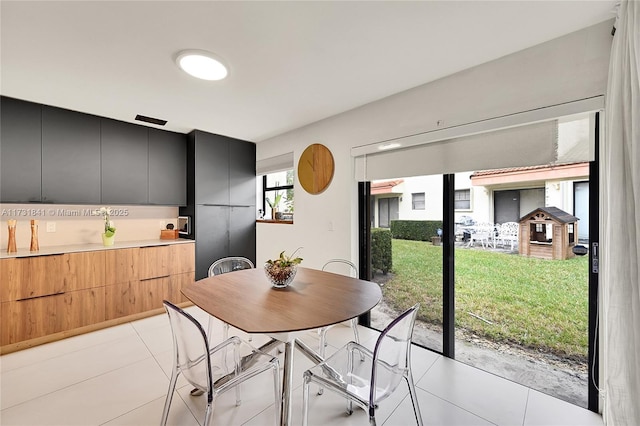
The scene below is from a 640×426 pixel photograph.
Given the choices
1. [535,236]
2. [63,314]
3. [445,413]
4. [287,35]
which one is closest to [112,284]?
[63,314]

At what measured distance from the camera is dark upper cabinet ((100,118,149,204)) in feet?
10.2

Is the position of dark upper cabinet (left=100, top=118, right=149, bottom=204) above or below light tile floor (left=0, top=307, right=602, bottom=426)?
above

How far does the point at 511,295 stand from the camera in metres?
2.05

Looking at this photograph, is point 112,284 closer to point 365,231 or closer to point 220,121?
point 220,121

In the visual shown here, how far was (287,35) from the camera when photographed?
1661 millimetres

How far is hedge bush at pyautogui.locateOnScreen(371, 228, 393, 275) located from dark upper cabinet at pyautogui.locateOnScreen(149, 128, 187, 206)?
271 cm

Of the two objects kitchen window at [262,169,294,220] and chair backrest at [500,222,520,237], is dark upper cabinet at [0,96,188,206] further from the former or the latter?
chair backrest at [500,222,520,237]

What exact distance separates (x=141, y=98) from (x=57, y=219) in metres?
1.81

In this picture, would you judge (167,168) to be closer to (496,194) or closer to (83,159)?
(83,159)

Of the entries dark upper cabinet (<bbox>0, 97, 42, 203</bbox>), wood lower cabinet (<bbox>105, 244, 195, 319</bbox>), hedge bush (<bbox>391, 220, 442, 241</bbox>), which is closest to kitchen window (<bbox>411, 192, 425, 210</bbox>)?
hedge bush (<bbox>391, 220, 442, 241</bbox>)

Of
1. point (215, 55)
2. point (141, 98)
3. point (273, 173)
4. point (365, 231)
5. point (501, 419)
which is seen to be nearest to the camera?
point (501, 419)

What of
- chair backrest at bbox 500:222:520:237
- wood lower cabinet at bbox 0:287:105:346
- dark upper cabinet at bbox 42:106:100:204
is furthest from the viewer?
dark upper cabinet at bbox 42:106:100:204

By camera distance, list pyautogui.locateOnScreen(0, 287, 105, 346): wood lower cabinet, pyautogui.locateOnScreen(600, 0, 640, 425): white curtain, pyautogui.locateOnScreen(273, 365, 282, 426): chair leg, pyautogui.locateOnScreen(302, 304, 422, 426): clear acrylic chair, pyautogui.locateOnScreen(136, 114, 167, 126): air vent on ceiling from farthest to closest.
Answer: pyautogui.locateOnScreen(136, 114, 167, 126): air vent on ceiling < pyautogui.locateOnScreen(0, 287, 105, 346): wood lower cabinet < pyautogui.locateOnScreen(273, 365, 282, 426): chair leg < pyautogui.locateOnScreen(302, 304, 422, 426): clear acrylic chair < pyautogui.locateOnScreen(600, 0, 640, 425): white curtain

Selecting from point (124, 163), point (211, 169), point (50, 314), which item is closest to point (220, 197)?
point (211, 169)
